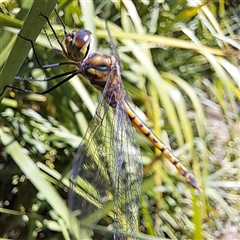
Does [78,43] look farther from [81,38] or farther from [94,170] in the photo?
[94,170]

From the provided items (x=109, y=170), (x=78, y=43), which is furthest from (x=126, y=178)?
(x=78, y=43)

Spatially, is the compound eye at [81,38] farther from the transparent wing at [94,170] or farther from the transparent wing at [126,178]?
the transparent wing at [126,178]

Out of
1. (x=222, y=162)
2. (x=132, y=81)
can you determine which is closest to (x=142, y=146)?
(x=132, y=81)

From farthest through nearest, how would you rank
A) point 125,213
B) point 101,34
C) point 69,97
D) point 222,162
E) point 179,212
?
point 222,162, point 179,212, point 69,97, point 101,34, point 125,213

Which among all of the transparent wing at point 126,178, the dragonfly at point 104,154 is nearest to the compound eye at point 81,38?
the dragonfly at point 104,154

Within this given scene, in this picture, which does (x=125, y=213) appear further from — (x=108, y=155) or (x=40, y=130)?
(x=40, y=130)

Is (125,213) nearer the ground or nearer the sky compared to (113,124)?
nearer the ground
